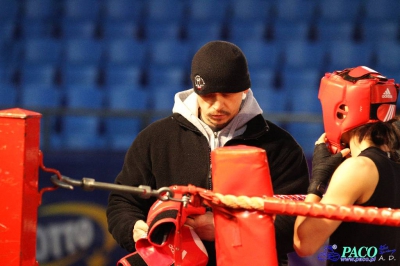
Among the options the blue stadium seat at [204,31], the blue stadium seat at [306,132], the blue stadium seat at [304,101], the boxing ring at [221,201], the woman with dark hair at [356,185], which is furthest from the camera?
the blue stadium seat at [204,31]

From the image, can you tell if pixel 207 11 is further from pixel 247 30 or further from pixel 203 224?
pixel 203 224

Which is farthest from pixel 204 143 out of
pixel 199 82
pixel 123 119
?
pixel 123 119

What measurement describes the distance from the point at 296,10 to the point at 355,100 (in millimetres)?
5101

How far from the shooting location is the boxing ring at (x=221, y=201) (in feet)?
6.35

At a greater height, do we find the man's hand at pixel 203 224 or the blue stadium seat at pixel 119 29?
the blue stadium seat at pixel 119 29

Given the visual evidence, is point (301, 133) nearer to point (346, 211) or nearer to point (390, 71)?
point (390, 71)

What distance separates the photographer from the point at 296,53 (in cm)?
695

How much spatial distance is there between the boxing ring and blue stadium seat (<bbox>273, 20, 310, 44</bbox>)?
205 inches

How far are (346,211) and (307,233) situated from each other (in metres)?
0.23

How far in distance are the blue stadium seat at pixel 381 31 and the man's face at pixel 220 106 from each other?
4.67 m

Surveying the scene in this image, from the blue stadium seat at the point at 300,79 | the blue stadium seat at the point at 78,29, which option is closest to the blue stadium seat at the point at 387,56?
the blue stadium seat at the point at 300,79

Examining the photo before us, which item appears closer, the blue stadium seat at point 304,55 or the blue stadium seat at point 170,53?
the blue stadium seat at point 304,55

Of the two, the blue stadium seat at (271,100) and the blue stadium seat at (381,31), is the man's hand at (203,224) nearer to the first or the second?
the blue stadium seat at (271,100)

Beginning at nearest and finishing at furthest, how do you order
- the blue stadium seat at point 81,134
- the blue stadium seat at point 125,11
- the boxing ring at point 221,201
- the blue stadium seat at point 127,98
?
the boxing ring at point 221,201 → the blue stadium seat at point 81,134 → the blue stadium seat at point 127,98 → the blue stadium seat at point 125,11
